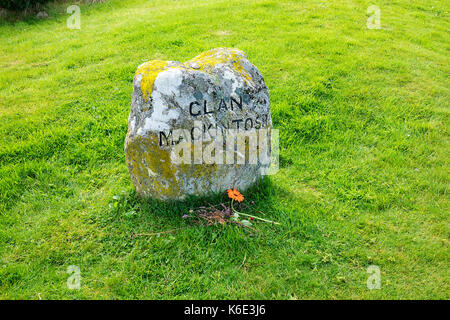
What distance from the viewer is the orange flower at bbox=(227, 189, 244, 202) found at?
3.86 m

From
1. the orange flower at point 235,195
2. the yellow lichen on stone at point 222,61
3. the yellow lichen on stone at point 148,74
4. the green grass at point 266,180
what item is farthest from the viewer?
the yellow lichen on stone at point 222,61

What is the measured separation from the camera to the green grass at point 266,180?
3.46 meters

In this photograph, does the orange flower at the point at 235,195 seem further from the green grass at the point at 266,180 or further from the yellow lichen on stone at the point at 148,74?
the yellow lichen on stone at the point at 148,74

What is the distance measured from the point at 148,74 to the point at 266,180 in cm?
207

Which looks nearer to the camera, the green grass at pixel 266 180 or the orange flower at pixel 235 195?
the green grass at pixel 266 180

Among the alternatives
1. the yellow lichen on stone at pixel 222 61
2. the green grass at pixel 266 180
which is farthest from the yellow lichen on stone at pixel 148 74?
the green grass at pixel 266 180

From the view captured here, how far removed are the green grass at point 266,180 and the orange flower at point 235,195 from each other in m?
0.32

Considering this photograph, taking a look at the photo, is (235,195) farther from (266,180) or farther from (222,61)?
(222,61)

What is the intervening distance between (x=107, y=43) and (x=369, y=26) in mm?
7121

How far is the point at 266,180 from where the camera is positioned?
4.49 meters

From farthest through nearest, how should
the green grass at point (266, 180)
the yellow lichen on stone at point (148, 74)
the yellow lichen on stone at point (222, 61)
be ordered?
the yellow lichen on stone at point (222, 61)
the yellow lichen on stone at point (148, 74)
the green grass at point (266, 180)

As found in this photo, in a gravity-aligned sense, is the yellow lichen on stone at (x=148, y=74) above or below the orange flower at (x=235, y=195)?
above

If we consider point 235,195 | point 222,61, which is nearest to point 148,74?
point 222,61

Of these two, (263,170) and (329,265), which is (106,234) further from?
(329,265)
